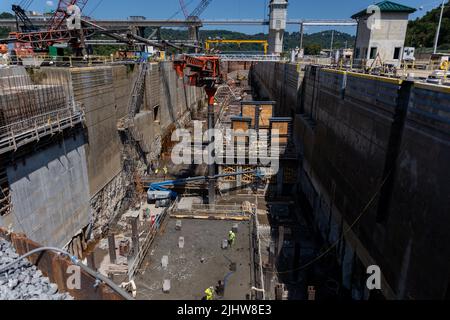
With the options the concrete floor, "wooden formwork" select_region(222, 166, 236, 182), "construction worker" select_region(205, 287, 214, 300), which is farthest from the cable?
"wooden formwork" select_region(222, 166, 236, 182)

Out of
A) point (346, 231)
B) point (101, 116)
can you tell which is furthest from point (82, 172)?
point (346, 231)

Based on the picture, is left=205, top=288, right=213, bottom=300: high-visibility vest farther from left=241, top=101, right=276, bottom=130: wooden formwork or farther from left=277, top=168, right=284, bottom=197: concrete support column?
left=241, top=101, right=276, bottom=130: wooden formwork

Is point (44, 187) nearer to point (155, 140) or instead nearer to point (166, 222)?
point (166, 222)

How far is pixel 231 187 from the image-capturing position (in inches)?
1110

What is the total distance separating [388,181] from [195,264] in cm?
867

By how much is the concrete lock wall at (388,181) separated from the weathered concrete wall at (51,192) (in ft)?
51.9

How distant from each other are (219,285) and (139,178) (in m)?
18.9

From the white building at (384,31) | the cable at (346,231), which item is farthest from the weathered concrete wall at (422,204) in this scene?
the white building at (384,31)

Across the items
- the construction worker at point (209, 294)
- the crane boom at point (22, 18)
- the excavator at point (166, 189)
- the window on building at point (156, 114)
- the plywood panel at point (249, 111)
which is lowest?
the excavator at point (166, 189)

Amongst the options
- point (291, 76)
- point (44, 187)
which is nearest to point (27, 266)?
point (44, 187)

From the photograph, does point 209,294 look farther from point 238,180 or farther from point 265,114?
point 265,114

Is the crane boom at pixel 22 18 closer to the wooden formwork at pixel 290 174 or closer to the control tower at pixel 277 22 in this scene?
the control tower at pixel 277 22

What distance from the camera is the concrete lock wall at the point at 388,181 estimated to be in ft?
32.9

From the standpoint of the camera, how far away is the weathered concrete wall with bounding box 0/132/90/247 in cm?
1497
